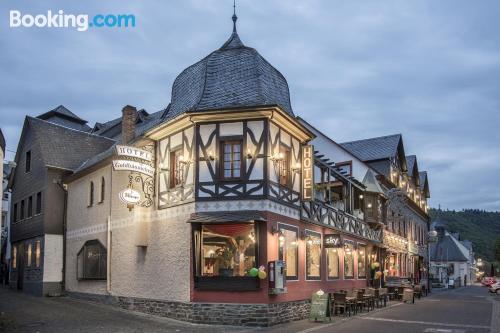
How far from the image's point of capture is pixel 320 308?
2031cm

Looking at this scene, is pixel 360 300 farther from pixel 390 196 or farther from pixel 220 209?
pixel 390 196

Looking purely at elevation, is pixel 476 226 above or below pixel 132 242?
above

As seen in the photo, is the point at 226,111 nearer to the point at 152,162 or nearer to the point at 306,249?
the point at 152,162

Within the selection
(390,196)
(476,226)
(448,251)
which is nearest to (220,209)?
(390,196)

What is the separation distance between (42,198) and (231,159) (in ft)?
47.7

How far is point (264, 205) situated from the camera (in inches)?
753

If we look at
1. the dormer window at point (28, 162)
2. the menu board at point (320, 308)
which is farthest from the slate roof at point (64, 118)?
the menu board at point (320, 308)

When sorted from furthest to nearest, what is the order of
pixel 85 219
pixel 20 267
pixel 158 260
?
pixel 20 267
pixel 85 219
pixel 158 260

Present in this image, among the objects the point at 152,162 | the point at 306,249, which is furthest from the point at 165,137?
the point at 306,249

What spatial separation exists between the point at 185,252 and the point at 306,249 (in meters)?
5.46

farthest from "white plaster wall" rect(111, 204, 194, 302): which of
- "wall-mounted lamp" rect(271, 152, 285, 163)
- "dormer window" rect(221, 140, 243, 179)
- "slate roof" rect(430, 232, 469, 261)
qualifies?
"slate roof" rect(430, 232, 469, 261)

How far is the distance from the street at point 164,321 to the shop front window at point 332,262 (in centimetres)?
258

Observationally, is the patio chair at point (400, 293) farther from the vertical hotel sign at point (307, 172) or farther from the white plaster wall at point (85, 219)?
the white plaster wall at point (85, 219)

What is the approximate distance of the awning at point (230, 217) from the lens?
1886cm
